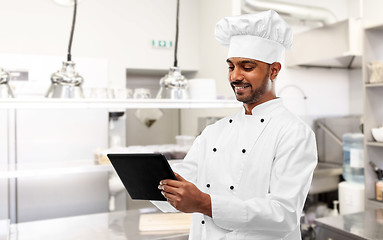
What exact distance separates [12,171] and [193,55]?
2137 millimetres

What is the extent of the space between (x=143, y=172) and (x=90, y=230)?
1.08 meters

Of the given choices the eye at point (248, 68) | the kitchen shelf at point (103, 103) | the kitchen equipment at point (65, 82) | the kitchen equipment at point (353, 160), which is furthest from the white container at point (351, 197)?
the kitchen equipment at point (65, 82)

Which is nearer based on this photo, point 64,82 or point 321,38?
point 64,82

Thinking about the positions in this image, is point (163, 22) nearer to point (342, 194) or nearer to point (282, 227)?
point (342, 194)

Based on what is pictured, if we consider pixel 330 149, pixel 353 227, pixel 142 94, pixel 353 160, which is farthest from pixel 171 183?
pixel 330 149

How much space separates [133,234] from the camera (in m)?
1.93

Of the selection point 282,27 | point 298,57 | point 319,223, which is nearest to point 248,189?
point 282,27

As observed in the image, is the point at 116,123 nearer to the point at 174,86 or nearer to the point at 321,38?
the point at 174,86

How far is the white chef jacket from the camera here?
105 cm

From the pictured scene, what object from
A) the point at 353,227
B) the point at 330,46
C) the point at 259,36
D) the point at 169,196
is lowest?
the point at 353,227

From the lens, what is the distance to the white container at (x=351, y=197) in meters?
2.79

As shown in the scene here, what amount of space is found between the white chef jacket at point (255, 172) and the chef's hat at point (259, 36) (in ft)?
0.57

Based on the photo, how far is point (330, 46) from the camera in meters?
3.35

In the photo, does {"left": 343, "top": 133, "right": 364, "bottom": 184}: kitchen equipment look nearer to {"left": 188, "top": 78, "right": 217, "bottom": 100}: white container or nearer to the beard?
{"left": 188, "top": 78, "right": 217, "bottom": 100}: white container
